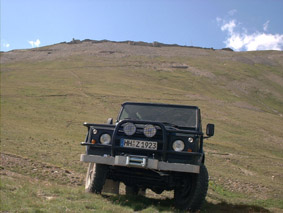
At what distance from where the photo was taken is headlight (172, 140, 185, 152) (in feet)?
25.6

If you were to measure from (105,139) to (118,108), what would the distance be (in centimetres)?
3104

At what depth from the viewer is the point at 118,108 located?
39.2m

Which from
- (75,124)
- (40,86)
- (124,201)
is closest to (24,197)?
(124,201)

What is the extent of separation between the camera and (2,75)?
207 ft

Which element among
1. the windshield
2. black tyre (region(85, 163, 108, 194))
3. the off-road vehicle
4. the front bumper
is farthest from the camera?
the windshield

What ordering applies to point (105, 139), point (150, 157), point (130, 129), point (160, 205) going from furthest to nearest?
point (160, 205)
point (105, 139)
point (130, 129)
point (150, 157)

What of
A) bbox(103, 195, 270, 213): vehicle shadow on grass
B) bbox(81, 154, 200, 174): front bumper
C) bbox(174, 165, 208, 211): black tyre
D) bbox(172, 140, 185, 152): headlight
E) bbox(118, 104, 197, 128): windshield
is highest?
bbox(118, 104, 197, 128): windshield

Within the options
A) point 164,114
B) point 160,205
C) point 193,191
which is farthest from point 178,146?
point 164,114

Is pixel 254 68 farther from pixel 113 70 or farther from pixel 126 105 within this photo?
pixel 126 105

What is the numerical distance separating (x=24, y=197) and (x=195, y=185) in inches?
141

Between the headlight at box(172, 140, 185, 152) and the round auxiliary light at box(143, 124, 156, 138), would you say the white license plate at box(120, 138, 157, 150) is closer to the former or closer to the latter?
the round auxiliary light at box(143, 124, 156, 138)

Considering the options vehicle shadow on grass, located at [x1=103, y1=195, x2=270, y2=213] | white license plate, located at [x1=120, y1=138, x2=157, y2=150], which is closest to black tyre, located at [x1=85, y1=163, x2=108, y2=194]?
vehicle shadow on grass, located at [x1=103, y1=195, x2=270, y2=213]

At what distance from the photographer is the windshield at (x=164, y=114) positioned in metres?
9.33

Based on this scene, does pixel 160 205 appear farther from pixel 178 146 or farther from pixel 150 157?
pixel 178 146
